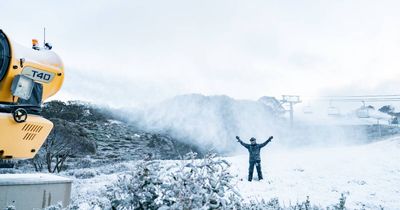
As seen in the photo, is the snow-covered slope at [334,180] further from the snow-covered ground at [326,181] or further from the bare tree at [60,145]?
the bare tree at [60,145]

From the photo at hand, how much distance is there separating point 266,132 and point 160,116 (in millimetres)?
13683

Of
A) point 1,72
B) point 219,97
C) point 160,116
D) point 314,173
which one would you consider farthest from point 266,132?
point 1,72

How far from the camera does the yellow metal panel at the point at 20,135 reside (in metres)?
4.26

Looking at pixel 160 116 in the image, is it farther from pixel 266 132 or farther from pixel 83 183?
pixel 83 183

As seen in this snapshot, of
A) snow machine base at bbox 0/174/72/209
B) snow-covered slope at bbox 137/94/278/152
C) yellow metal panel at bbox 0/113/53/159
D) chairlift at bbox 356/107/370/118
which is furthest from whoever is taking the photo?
chairlift at bbox 356/107/370/118

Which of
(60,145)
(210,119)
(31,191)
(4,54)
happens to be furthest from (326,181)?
(210,119)

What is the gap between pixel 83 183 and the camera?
47.9ft

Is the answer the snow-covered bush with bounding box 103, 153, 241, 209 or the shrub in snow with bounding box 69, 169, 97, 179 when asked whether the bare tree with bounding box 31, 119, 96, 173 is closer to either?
the shrub in snow with bounding box 69, 169, 97, 179

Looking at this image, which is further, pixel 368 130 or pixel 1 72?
pixel 368 130

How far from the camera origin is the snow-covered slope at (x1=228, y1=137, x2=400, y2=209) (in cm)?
1236

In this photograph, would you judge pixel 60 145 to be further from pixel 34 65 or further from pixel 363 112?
pixel 363 112

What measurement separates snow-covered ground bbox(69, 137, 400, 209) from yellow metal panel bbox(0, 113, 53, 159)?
14.8 ft

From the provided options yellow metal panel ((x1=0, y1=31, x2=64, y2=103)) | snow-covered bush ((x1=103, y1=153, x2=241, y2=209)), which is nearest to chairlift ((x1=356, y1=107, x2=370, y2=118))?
yellow metal panel ((x1=0, y1=31, x2=64, y2=103))

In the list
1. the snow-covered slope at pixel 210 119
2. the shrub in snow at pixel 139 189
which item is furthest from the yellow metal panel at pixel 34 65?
the snow-covered slope at pixel 210 119
